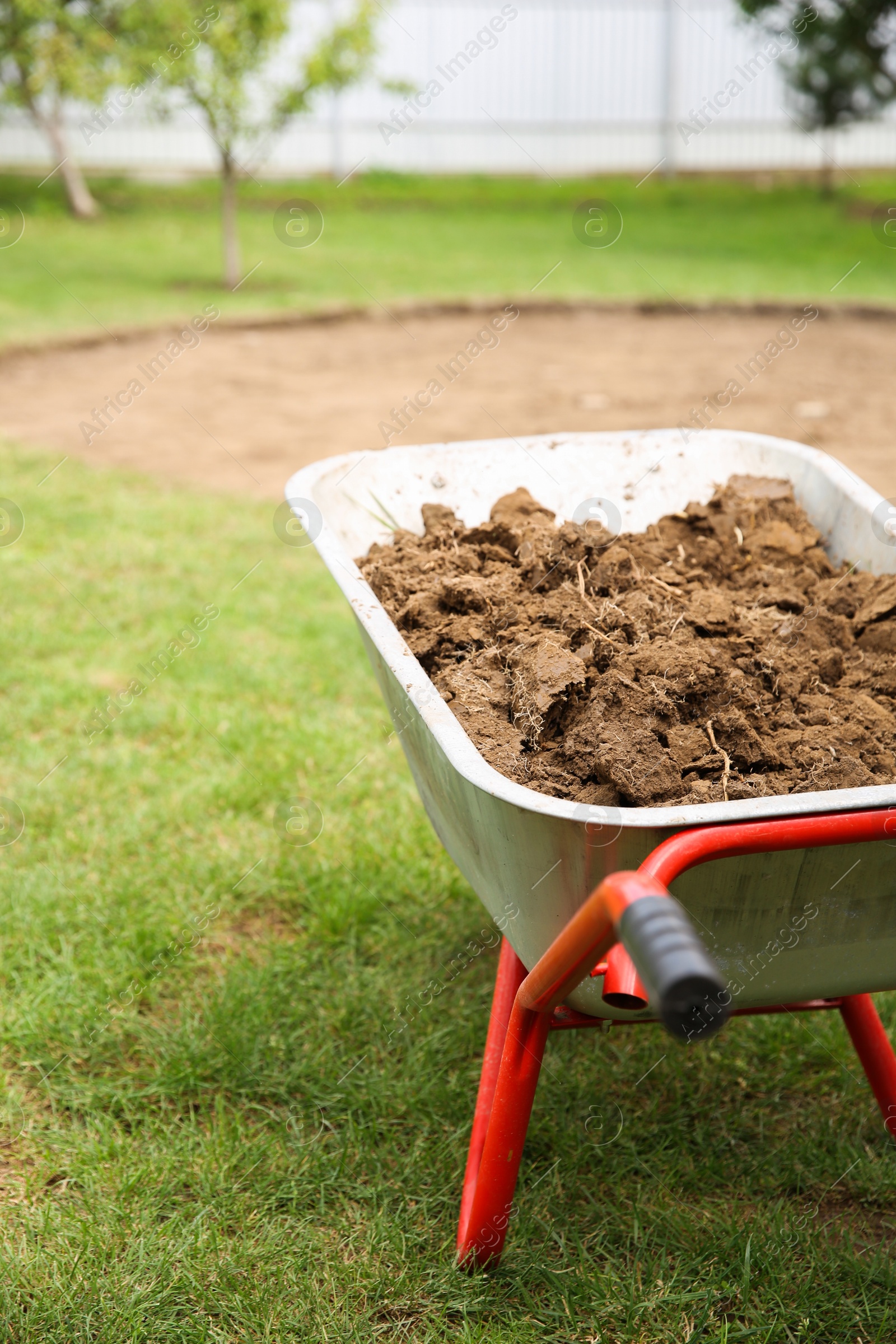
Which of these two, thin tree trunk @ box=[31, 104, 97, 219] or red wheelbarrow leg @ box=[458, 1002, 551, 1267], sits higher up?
red wheelbarrow leg @ box=[458, 1002, 551, 1267]

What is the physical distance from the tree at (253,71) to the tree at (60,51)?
655 mm

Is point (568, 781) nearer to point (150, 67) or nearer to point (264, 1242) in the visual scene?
point (264, 1242)

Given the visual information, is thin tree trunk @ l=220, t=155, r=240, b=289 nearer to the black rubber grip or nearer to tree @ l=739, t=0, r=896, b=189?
tree @ l=739, t=0, r=896, b=189

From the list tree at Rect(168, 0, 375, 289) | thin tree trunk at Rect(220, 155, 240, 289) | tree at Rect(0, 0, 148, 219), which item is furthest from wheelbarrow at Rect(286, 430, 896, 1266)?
tree at Rect(0, 0, 148, 219)

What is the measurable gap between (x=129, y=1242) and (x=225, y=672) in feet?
6.68

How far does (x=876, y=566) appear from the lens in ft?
7.07

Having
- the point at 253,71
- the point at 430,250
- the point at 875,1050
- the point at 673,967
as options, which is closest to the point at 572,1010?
the point at 875,1050

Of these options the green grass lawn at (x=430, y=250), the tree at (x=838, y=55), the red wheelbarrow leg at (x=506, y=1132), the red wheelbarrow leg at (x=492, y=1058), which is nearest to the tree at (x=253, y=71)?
the green grass lawn at (x=430, y=250)

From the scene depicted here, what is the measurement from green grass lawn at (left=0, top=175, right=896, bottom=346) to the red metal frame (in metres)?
6.91

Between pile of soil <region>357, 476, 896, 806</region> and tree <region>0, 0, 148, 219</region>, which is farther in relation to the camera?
tree <region>0, 0, 148, 219</region>

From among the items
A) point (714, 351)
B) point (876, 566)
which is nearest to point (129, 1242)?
point (876, 566)

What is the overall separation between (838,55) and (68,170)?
332 inches

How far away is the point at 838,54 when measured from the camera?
1212 cm

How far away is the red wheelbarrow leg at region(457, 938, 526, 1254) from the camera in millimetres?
1854
